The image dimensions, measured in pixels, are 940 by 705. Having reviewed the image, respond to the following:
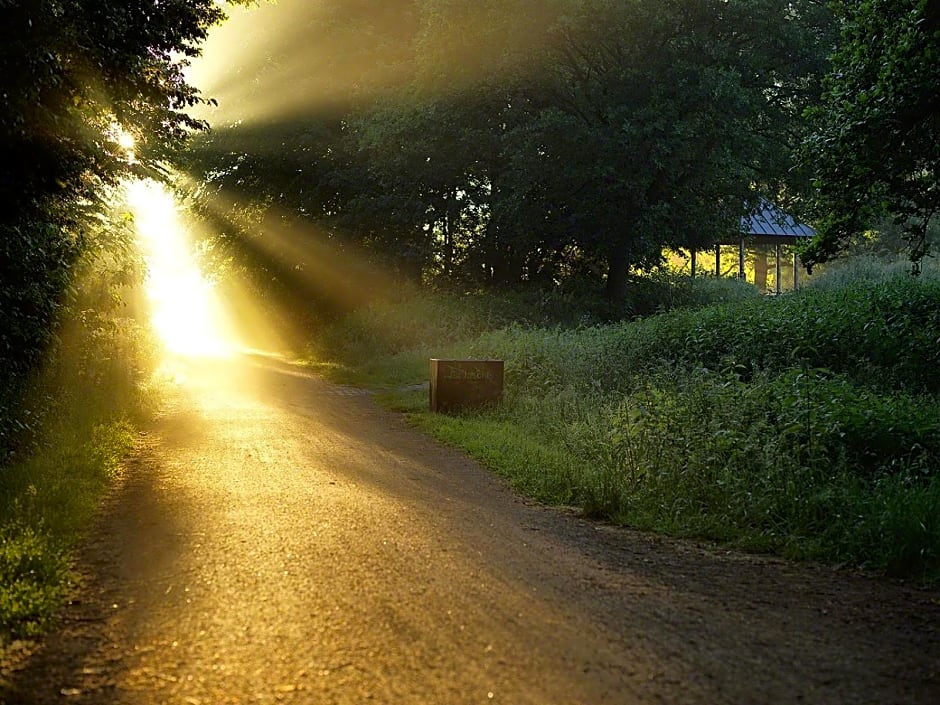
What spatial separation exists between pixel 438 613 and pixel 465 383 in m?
9.89

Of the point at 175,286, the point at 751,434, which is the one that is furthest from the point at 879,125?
the point at 175,286

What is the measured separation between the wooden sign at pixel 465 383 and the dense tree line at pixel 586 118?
13.6 meters

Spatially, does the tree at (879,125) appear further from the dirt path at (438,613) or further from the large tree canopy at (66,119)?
the large tree canopy at (66,119)

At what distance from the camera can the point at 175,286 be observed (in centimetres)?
5178

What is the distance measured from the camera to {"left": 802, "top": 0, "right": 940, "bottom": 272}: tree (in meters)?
12.2

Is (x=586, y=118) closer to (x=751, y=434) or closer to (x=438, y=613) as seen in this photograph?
(x=751, y=434)

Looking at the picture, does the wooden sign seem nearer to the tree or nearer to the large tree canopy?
the large tree canopy

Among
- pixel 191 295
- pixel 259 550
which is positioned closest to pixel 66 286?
pixel 259 550

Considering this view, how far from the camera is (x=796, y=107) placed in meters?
29.8

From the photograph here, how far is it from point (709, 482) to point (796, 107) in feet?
81.3

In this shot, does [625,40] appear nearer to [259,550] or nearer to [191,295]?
[259,550]

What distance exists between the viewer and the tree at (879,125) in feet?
40.0

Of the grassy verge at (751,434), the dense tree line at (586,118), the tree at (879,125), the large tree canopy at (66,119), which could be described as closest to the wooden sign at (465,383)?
the grassy verge at (751,434)

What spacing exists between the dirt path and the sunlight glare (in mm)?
8357
